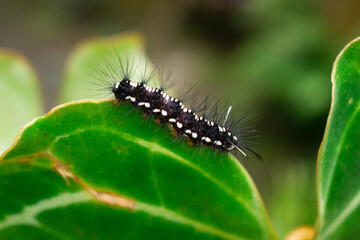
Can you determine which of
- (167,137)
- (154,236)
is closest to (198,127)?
(167,137)

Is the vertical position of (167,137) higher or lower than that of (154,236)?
higher

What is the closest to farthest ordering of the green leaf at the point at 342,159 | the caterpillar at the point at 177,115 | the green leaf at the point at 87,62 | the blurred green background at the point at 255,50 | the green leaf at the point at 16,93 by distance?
the green leaf at the point at 342,159 → the caterpillar at the point at 177,115 → the green leaf at the point at 16,93 → the green leaf at the point at 87,62 → the blurred green background at the point at 255,50

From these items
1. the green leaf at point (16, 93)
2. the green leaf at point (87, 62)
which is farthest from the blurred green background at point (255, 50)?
the green leaf at point (16, 93)

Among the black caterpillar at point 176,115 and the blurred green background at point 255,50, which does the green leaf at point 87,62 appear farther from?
Result: the blurred green background at point 255,50

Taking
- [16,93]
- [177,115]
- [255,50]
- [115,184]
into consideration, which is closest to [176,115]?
[177,115]

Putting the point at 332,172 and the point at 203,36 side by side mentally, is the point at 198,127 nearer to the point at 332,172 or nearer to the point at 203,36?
the point at 332,172

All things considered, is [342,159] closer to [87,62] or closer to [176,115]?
[176,115]

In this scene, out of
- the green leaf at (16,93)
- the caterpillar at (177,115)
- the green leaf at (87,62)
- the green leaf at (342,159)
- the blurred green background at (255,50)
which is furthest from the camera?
the blurred green background at (255,50)
